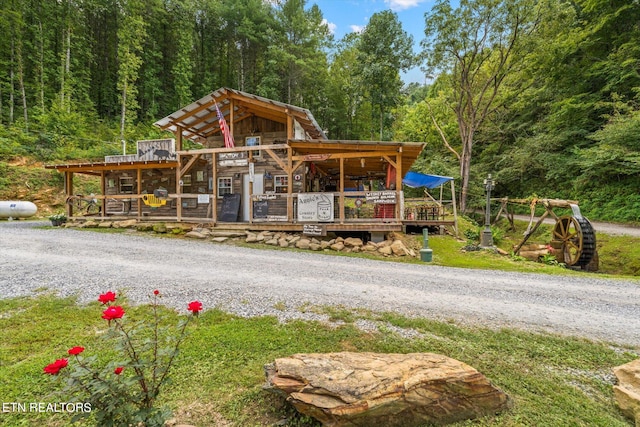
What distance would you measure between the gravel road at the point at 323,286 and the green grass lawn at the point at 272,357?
1.67ft

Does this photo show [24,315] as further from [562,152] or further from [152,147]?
[562,152]

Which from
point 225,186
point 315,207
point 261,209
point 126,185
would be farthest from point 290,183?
point 126,185

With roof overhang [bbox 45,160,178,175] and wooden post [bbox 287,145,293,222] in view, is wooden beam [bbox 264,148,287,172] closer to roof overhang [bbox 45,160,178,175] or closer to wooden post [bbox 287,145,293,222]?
wooden post [bbox 287,145,293,222]

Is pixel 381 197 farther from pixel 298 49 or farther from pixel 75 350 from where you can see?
pixel 298 49

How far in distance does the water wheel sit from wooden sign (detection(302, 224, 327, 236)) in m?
10.4

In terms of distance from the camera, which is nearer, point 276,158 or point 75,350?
point 75,350

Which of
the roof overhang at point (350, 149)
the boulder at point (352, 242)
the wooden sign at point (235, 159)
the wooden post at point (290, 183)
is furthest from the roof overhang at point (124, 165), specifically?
the boulder at point (352, 242)

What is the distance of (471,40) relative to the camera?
18.9 m

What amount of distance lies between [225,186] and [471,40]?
1919cm

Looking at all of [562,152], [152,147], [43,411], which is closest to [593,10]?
[562,152]

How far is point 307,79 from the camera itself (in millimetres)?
30453

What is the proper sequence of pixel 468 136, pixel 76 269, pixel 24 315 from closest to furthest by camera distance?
1. pixel 24 315
2. pixel 76 269
3. pixel 468 136

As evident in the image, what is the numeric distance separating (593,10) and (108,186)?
111 ft

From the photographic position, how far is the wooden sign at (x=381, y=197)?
1091cm
